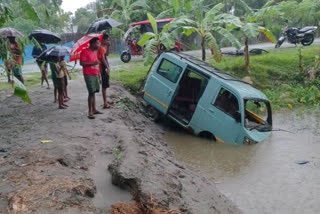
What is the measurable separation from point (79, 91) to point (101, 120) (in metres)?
3.45

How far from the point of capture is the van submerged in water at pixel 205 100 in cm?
859

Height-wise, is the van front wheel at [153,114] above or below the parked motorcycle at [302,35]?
below

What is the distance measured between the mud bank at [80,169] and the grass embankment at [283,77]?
7.04 meters

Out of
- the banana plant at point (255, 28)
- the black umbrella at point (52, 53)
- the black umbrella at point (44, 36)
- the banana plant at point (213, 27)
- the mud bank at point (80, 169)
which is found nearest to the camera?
the mud bank at point (80, 169)

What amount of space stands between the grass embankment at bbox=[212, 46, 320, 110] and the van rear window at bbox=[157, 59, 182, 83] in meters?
Answer: 4.65

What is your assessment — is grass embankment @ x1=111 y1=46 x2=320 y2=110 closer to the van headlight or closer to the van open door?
the van open door

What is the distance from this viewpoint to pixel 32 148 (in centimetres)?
568

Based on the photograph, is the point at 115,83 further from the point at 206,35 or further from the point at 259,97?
the point at 259,97

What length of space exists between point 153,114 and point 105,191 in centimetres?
582

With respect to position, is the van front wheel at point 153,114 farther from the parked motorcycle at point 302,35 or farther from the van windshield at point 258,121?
the parked motorcycle at point 302,35

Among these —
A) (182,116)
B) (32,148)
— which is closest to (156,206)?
(32,148)

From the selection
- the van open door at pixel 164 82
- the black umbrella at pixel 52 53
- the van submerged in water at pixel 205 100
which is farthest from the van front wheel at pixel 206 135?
the black umbrella at pixel 52 53

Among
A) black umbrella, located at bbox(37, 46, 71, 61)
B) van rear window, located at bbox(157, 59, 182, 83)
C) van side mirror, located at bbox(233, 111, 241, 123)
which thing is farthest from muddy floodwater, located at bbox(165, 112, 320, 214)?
black umbrella, located at bbox(37, 46, 71, 61)

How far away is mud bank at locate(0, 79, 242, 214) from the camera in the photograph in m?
4.13
